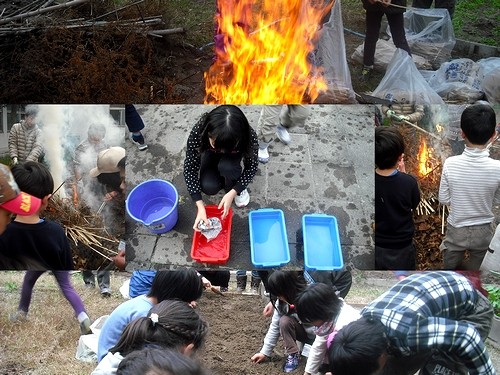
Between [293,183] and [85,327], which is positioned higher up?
[293,183]

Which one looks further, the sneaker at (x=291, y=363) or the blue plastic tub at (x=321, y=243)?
the blue plastic tub at (x=321, y=243)

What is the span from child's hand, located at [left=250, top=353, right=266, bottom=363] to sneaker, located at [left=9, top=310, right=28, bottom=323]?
129 cm

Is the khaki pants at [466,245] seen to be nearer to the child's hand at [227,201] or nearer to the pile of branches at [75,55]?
the child's hand at [227,201]

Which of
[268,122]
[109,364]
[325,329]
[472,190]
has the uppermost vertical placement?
[268,122]

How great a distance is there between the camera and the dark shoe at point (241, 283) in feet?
10.6

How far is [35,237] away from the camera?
3.27m

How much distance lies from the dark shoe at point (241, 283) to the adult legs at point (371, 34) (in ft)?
9.80

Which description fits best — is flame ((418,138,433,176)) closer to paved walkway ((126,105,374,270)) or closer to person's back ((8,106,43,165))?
paved walkway ((126,105,374,270))

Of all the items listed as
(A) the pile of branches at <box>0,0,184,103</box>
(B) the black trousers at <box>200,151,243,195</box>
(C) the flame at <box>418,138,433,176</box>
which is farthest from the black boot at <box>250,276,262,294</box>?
(A) the pile of branches at <box>0,0,184,103</box>

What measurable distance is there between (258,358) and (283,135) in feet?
4.27

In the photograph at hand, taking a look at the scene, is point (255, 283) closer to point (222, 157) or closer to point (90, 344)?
point (222, 157)

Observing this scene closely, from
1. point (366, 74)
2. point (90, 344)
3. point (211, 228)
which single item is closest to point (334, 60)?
point (366, 74)

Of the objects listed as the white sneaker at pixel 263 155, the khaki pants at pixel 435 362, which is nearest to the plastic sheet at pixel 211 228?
the white sneaker at pixel 263 155

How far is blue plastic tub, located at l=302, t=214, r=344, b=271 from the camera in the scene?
10.8ft
